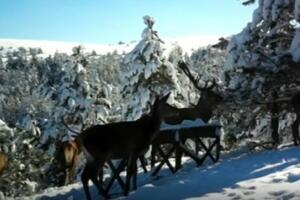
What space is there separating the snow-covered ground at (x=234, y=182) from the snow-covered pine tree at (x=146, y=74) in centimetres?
1624

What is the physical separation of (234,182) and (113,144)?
2546 millimetres

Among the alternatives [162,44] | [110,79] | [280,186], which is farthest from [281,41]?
[110,79]

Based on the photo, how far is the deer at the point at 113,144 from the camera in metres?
11.5

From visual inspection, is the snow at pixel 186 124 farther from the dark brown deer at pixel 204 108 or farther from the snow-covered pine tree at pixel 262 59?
the snow-covered pine tree at pixel 262 59

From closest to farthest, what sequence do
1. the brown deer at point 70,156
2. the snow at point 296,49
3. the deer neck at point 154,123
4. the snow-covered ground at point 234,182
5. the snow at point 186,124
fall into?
the snow-covered ground at point 234,182, the deer neck at point 154,123, the snow at point 296,49, the snow at point 186,124, the brown deer at point 70,156

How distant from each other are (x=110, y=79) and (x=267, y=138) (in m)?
124

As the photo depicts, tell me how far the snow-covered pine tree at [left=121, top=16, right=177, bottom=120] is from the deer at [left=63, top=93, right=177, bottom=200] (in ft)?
57.3

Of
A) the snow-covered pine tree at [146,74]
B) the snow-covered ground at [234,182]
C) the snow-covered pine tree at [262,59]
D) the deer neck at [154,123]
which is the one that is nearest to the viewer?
the snow-covered ground at [234,182]

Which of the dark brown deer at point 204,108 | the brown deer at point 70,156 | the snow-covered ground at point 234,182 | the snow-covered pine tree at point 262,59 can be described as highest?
the snow-covered pine tree at point 262,59

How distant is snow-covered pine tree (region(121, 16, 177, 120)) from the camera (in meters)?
29.7

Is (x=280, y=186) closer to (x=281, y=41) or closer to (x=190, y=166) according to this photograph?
(x=190, y=166)

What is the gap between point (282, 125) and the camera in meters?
22.3

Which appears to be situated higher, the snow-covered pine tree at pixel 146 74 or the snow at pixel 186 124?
the snow-covered pine tree at pixel 146 74

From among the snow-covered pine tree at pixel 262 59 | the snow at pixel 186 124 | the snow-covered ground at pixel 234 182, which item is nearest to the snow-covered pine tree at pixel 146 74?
the snow-covered pine tree at pixel 262 59
